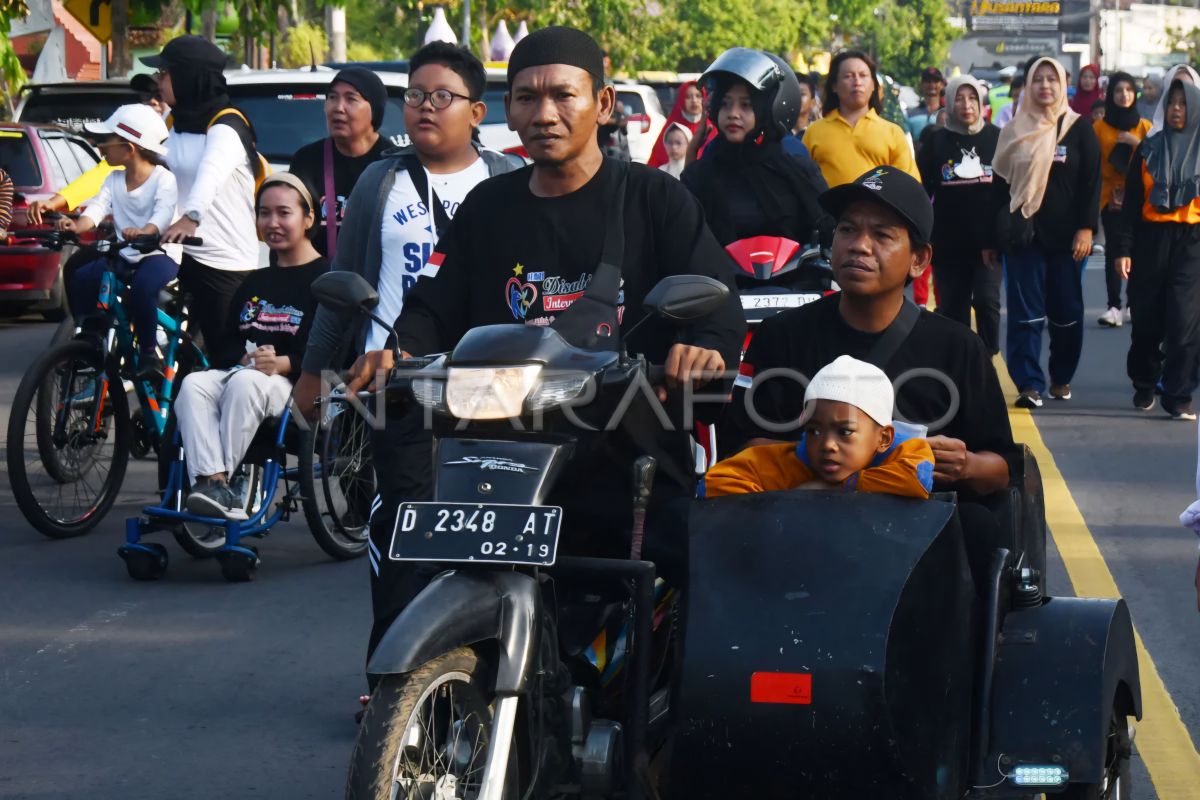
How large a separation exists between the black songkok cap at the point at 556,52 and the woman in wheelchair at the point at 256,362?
339 centimetres

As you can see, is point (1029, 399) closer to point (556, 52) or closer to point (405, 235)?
point (405, 235)

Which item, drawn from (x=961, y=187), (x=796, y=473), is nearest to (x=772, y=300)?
(x=796, y=473)

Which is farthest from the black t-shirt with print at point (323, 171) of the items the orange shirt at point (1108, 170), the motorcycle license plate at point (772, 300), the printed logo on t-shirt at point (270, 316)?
the orange shirt at point (1108, 170)

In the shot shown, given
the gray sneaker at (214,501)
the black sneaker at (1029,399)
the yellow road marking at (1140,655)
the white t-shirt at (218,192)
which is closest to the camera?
the yellow road marking at (1140,655)

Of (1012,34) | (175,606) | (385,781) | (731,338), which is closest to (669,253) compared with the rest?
(731,338)

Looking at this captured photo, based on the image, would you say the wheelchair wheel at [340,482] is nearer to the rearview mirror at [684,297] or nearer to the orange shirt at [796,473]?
the orange shirt at [796,473]

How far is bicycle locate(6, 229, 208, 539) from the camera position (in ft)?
27.8

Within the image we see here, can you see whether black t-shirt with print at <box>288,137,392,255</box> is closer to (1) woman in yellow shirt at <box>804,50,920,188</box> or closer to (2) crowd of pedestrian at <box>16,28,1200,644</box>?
(2) crowd of pedestrian at <box>16,28,1200,644</box>

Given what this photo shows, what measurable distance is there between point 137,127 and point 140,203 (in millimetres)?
357

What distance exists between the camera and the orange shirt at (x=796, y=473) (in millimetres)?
4008

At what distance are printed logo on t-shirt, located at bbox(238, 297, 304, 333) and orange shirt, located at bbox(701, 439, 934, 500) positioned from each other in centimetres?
408

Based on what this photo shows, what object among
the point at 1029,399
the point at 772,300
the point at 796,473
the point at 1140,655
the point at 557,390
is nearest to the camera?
the point at 557,390

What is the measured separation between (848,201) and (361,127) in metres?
4.13

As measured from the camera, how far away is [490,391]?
12.9ft
